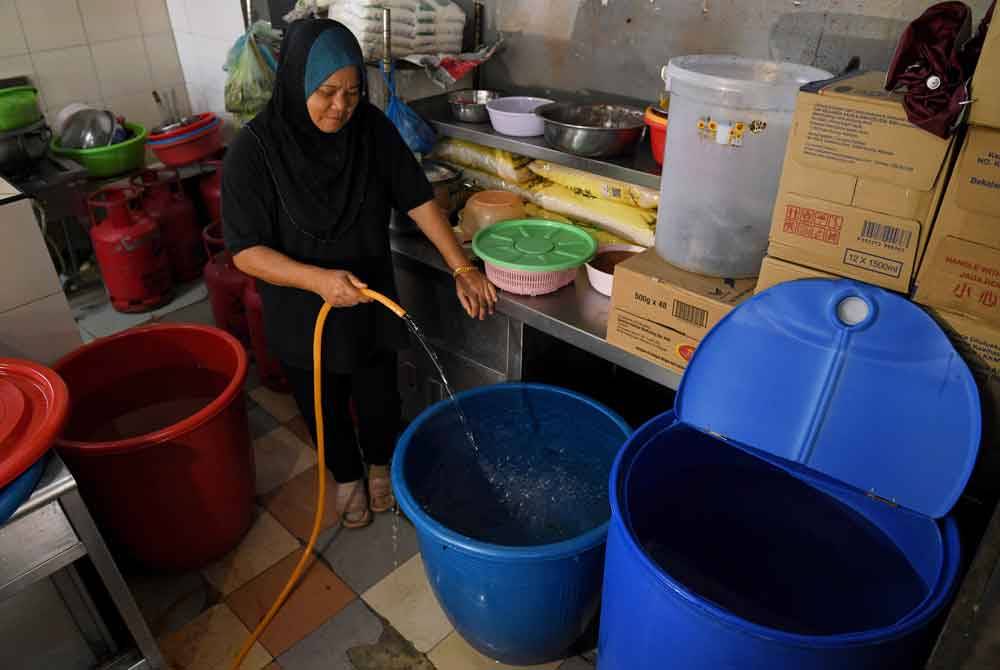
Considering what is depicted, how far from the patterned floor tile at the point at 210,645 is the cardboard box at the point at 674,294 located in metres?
1.30

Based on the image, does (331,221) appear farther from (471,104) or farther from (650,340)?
(650,340)

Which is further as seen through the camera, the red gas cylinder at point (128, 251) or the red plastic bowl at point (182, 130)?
the red plastic bowl at point (182, 130)

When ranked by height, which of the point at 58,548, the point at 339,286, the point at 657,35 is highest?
the point at 657,35

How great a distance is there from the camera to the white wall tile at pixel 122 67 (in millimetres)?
3400

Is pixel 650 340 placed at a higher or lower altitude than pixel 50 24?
lower

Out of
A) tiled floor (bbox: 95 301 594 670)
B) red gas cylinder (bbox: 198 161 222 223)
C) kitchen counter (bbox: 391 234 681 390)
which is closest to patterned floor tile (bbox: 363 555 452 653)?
tiled floor (bbox: 95 301 594 670)

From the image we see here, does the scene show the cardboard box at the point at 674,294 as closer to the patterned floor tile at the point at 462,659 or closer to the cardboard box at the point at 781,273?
the cardboard box at the point at 781,273

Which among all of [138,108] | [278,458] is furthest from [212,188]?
[278,458]

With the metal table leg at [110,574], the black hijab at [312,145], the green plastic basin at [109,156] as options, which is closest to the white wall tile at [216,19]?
the green plastic basin at [109,156]

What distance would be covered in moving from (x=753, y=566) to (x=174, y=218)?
9.76 feet

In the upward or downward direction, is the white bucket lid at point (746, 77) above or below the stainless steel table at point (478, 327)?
above

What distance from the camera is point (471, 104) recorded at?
219cm

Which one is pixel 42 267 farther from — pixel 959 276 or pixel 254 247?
pixel 959 276

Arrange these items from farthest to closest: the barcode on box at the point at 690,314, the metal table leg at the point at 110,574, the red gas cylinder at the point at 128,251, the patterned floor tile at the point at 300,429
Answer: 1. the red gas cylinder at the point at 128,251
2. the patterned floor tile at the point at 300,429
3. the barcode on box at the point at 690,314
4. the metal table leg at the point at 110,574
